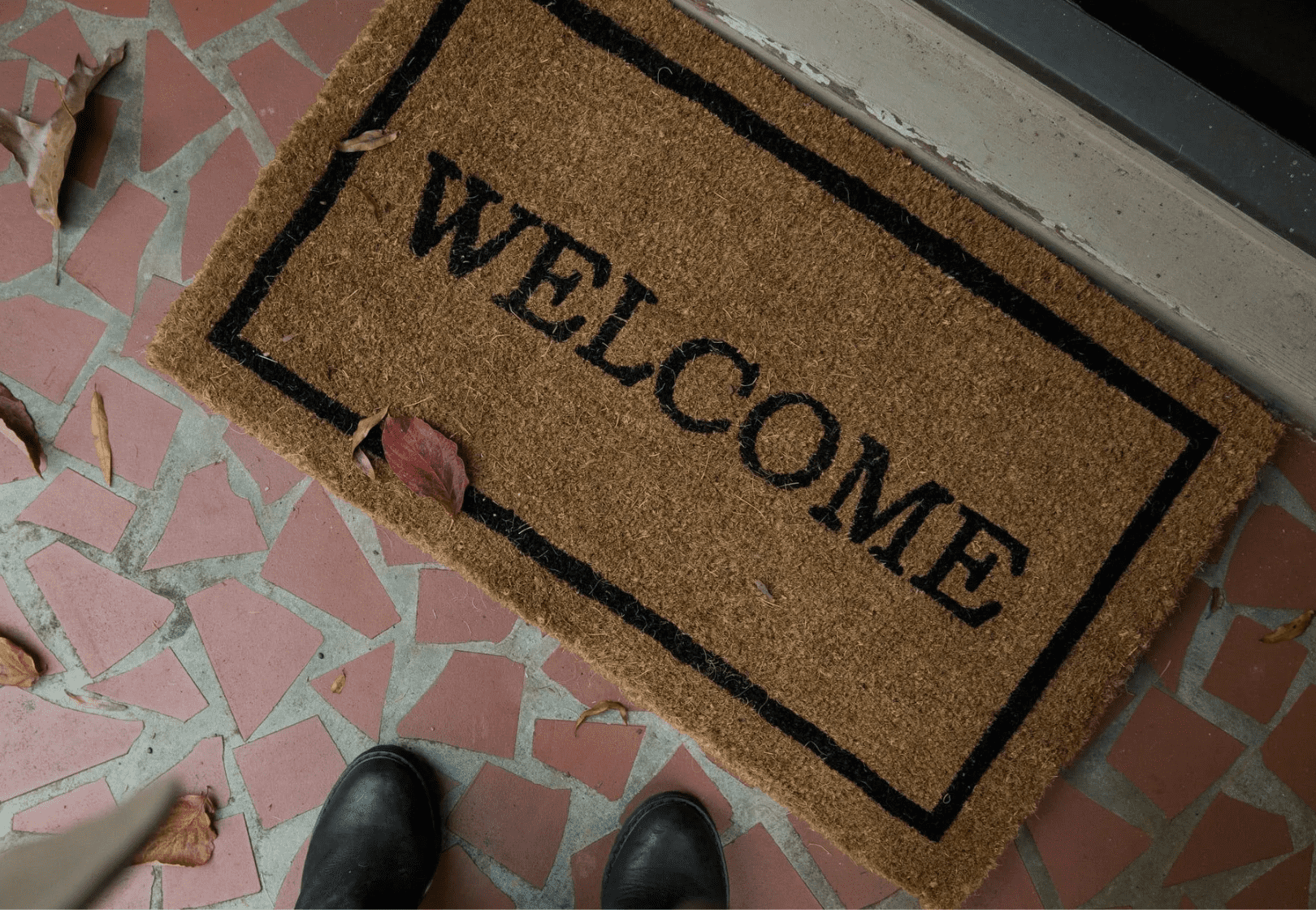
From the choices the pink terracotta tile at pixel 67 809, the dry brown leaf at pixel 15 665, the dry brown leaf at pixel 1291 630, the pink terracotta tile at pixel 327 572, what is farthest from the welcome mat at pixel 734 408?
the pink terracotta tile at pixel 67 809

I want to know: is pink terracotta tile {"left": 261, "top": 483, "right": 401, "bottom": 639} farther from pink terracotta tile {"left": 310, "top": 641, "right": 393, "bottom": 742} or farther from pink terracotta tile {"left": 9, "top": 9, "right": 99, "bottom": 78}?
pink terracotta tile {"left": 9, "top": 9, "right": 99, "bottom": 78}

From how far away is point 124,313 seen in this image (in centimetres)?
138

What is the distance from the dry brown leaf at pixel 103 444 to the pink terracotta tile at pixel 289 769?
0.52 metres

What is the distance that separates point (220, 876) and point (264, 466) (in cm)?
69

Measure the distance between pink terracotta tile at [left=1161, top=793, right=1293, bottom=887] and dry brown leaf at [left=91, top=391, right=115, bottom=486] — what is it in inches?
74.9

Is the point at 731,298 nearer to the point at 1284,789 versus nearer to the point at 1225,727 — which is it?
the point at 1225,727

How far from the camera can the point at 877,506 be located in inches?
52.3

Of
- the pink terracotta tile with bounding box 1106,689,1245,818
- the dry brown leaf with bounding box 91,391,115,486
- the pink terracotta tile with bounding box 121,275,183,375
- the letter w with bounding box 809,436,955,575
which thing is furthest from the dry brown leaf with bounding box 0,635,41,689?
the pink terracotta tile with bounding box 1106,689,1245,818

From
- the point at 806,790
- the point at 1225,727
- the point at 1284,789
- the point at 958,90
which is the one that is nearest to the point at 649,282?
the point at 958,90

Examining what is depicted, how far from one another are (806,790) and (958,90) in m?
1.12

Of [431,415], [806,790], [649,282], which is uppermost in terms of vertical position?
[649,282]

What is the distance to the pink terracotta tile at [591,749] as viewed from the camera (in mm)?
1377

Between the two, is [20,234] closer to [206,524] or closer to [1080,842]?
[206,524]

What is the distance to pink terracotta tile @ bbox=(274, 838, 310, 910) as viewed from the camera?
1366 millimetres
